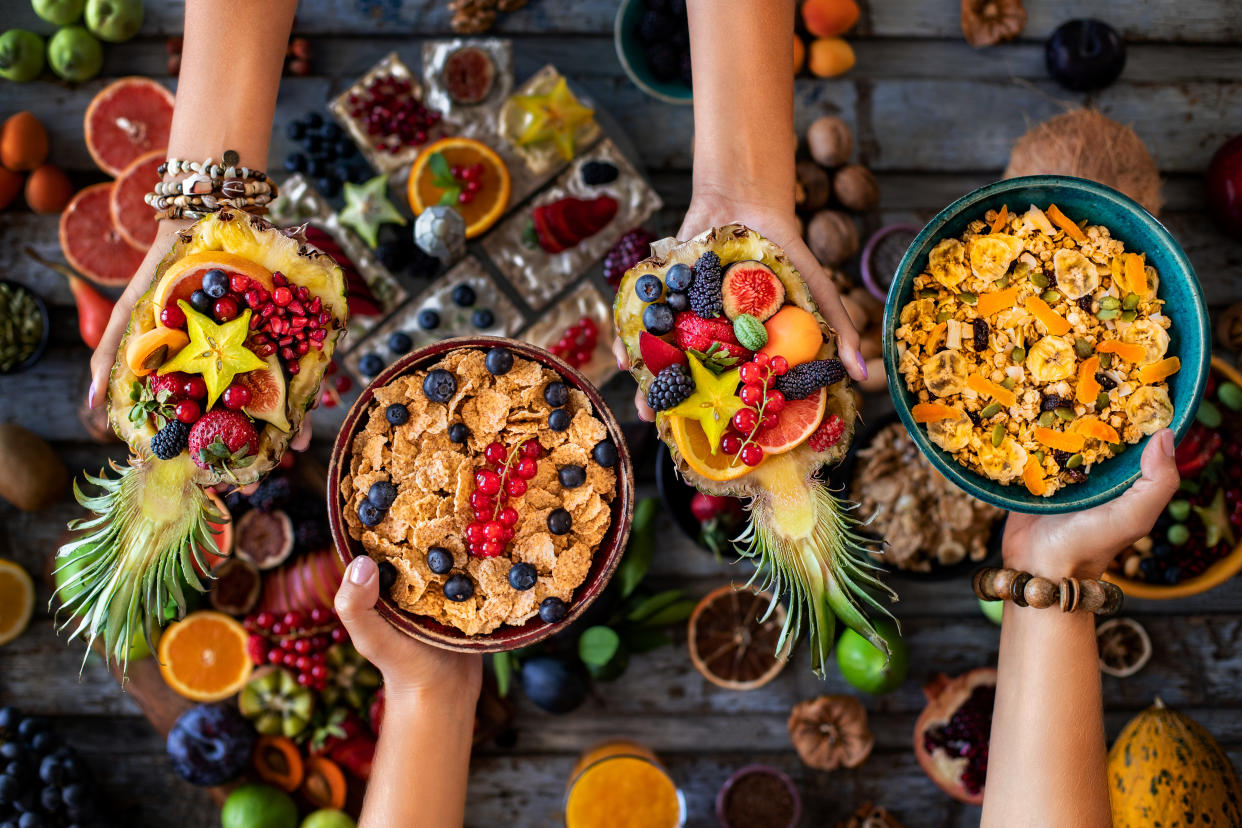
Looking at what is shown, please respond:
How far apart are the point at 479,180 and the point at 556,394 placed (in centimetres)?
94

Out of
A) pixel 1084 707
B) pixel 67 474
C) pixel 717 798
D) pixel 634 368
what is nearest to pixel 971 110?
pixel 634 368

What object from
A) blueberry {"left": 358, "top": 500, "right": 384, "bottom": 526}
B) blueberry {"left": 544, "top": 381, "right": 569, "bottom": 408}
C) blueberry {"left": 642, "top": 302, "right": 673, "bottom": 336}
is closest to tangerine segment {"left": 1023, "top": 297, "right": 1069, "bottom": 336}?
blueberry {"left": 642, "top": 302, "right": 673, "bottom": 336}

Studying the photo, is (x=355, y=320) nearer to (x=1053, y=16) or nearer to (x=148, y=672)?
(x=148, y=672)

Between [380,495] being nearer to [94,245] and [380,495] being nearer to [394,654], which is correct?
[394,654]

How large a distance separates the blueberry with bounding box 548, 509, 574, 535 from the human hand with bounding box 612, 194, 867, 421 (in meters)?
0.29

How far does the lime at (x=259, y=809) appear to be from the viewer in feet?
7.33

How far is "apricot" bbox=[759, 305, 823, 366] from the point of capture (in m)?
1.71

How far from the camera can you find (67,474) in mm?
2490

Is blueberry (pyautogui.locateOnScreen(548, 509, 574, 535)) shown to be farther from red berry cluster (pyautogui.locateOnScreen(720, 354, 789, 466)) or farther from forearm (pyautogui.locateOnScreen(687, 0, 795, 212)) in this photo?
forearm (pyautogui.locateOnScreen(687, 0, 795, 212))

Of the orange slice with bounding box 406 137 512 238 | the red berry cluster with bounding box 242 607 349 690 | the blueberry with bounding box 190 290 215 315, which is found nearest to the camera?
the blueberry with bounding box 190 290 215 315

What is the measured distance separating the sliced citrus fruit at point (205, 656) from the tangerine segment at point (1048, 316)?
2.31 metres

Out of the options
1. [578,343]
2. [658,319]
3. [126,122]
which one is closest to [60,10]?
[126,122]

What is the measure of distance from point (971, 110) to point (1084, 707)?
1848mm

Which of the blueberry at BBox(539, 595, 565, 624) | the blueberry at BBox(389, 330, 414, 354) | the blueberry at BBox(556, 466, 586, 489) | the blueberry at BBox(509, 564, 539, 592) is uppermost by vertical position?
the blueberry at BBox(389, 330, 414, 354)
